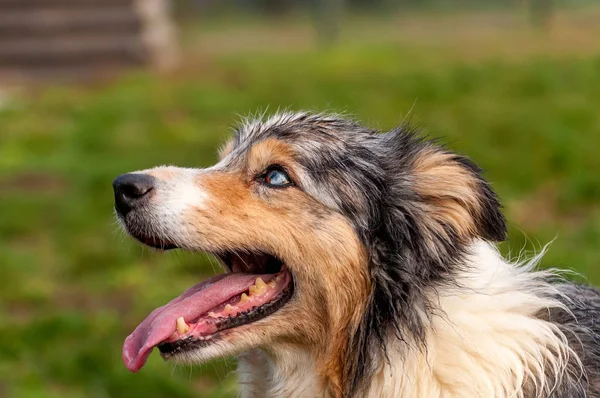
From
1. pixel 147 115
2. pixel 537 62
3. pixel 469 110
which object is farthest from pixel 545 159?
pixel 147 115

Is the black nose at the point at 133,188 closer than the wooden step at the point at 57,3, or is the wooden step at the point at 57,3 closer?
the black nose at the point at 133,188

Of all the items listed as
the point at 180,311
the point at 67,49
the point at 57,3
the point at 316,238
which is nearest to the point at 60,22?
the point at 57,3

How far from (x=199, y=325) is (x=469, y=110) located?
6.98m

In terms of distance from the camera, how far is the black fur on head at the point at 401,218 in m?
3.19

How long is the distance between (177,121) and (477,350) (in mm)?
7692

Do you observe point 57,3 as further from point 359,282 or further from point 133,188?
point 359,282

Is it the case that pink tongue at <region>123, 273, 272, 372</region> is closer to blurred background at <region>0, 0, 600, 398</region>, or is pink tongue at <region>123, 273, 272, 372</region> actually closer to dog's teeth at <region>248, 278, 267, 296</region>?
dog's teeth at <region>248, 278, 267, 296</region>

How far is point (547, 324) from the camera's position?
127 inches

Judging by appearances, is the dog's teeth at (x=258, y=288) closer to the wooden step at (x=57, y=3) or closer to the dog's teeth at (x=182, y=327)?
the dog's teeth at (x=182, y=327)

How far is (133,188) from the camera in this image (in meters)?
3.32

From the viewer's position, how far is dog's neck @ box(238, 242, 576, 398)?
3.12m

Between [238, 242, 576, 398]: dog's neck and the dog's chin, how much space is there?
1.03 ft

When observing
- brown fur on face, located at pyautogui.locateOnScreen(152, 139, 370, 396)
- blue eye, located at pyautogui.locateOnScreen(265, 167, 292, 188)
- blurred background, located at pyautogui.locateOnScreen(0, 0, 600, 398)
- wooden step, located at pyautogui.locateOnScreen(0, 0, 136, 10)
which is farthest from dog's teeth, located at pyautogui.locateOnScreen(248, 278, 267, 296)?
wooden step, located at pyautogui.locateOnScreen(0, 0, 136, 10)

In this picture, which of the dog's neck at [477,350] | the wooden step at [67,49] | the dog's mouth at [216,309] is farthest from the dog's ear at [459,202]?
the wooden step at [67,49]
